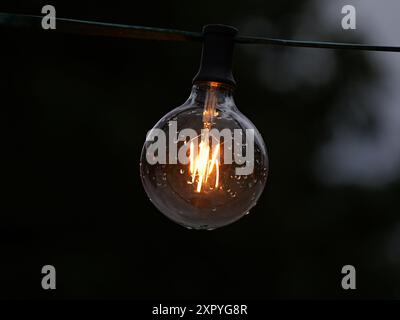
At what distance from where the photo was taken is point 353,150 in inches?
222

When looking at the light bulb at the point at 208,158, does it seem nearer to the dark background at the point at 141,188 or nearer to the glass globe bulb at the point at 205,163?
the glass globe bulb at the point at 205,163

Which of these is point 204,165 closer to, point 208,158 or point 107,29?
point 208,158

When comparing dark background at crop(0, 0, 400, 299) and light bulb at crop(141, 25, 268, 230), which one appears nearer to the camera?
light bulb at crop(141, 25, 268, 230)

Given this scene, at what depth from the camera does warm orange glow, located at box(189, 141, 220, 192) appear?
0.88m

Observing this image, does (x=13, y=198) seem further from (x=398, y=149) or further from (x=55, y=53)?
(x=398, y=149)

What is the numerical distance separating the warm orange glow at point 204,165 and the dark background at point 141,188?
133 inches

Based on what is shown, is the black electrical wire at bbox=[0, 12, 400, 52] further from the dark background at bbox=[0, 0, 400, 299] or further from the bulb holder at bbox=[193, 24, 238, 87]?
the dark background at bbox=[0, 0, 400, 299]

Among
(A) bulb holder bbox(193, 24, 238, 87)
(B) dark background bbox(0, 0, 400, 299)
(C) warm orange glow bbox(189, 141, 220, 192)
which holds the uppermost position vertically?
(B) dark background bbox(0, 0, 400, 299)

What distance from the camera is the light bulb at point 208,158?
0.88 metres

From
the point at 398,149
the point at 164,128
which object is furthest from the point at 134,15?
the point at 164,128

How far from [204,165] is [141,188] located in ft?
12.3

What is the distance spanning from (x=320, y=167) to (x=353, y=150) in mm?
505

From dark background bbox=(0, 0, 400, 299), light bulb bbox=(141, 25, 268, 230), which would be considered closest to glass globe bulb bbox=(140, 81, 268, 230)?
light bulb bbox=(141, 25, 268, 230)

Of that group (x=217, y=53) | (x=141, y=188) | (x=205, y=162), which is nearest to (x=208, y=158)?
(x=205, y=162)
